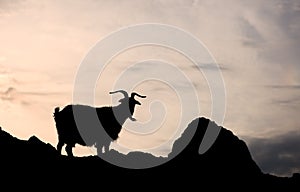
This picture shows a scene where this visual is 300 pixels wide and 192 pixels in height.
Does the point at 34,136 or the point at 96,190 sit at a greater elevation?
the point at 34,136

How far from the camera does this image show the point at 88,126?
1758 inches

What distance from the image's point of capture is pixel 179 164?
42.7 meters

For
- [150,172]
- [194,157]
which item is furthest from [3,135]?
[194,157]

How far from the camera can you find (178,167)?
42.2 meters

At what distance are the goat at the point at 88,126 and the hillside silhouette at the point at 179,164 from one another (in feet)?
6.61

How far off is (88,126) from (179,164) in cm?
686

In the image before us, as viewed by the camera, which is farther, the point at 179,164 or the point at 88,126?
the point at 88,126

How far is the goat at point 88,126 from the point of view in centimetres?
4381

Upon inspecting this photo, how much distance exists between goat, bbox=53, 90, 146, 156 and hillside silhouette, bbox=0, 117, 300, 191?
201cm

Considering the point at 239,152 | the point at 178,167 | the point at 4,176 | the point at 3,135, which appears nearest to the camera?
the point at 4,176

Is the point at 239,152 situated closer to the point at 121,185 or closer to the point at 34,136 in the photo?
the point at 121,185

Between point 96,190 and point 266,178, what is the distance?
1328 cm

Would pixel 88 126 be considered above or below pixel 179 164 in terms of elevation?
above

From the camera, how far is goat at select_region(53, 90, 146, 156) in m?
43.8
